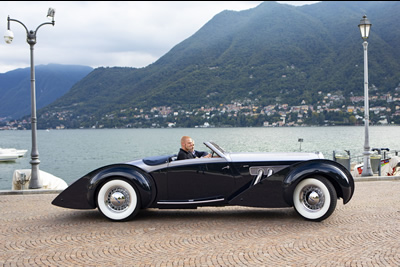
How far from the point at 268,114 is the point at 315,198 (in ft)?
459

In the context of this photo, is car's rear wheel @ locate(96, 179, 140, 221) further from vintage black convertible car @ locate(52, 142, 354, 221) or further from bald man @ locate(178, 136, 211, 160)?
bald man @ locate(178, 136, 211, 160)

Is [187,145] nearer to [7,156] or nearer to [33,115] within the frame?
[33,115]

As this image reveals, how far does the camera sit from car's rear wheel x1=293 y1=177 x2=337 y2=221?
6.88m

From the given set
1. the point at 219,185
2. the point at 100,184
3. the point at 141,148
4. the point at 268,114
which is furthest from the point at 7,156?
the point at 268,114

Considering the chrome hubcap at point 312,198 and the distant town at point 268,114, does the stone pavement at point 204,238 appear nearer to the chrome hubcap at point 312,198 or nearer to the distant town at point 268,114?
the chrome hubcap at point 312,198

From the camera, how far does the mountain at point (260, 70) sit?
458 feet

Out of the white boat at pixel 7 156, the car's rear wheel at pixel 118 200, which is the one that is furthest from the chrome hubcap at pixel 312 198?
the white boat at pixel 7 156

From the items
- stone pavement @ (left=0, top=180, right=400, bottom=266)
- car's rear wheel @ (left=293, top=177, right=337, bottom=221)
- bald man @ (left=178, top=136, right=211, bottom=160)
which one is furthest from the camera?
bald man @ (left=178, top=136, right=211, bottom=160)

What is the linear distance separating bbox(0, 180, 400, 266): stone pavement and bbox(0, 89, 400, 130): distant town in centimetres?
12680

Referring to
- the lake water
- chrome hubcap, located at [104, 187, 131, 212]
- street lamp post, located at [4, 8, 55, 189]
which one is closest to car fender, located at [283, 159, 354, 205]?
chrome hubcap, located at [104, 187, 131, 212]

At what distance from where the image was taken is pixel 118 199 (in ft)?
23.5

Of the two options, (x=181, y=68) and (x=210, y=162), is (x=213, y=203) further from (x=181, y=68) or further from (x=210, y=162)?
(x=181, y=68)

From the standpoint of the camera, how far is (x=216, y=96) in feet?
504

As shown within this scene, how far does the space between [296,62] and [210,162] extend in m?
156
